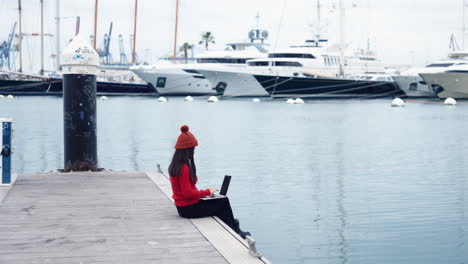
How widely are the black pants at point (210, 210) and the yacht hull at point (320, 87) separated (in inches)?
2586

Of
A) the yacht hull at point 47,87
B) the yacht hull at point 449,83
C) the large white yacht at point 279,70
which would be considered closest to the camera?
the yacht hull at point 449,83

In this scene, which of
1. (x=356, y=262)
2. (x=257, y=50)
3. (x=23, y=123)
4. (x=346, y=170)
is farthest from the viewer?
(x=257, y=50)

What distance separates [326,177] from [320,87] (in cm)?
5696

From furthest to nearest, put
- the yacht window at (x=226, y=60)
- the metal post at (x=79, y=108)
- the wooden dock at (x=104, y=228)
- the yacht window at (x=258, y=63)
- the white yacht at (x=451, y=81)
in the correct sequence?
1. the yacht window at (x=226, y=60)
2. the yacht window at (x=258, y=63)
3. the white yacht at (x=451, y=81)
4. the metal post at (x=79, y=108)
5. the wooden dock at (x=104, y=228)

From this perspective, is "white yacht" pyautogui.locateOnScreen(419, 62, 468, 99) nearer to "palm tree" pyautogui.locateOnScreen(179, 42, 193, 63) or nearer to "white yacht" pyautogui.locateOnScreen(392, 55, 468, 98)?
"white yacht" pyautogui.locateOnScreen(392, 55, 468, 98)

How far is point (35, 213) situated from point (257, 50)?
84029 mm

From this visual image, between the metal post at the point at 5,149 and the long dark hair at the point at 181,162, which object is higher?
the long dark hair at the point at 181,162

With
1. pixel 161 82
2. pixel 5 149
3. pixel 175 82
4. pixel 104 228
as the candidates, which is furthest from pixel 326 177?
pixel 161 82

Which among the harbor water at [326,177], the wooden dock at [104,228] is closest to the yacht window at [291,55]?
the harbor water at [326,177]

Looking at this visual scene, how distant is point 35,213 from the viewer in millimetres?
8125

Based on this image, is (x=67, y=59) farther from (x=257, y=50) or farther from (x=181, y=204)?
(x=257, y=50)

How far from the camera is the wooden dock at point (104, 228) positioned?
621cm

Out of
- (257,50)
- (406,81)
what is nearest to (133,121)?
(406,81)

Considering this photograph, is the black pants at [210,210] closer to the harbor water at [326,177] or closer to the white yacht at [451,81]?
the harbor water at [326,177]
